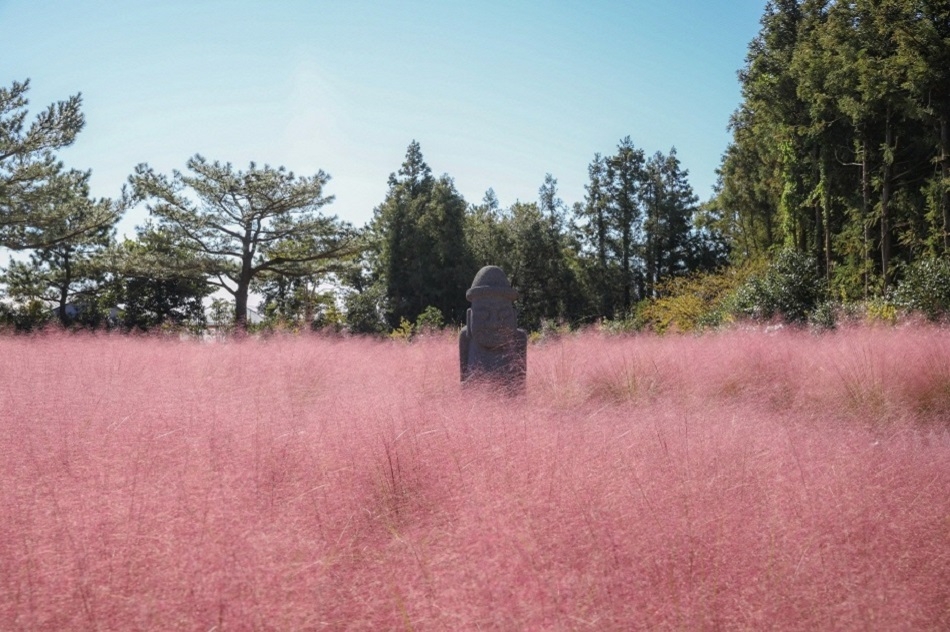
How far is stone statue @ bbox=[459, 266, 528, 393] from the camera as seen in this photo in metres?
6.15

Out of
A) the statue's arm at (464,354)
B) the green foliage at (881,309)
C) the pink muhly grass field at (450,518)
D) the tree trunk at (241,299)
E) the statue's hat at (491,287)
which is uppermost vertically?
the tree trunk at (241,299)

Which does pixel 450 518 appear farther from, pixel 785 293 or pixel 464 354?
pixel 785 293

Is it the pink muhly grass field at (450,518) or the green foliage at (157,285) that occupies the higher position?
the green foliage at (157,285)

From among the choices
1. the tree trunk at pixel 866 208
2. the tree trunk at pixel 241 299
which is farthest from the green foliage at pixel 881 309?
the tree trunk at pixel 241 299

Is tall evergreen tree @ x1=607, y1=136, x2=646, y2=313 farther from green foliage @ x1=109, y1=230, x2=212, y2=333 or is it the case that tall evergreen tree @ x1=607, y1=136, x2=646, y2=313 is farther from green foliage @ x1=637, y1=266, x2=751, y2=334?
green foliage @ x1=109, y1=230, x2=212, y2=333

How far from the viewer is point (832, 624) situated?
177cm

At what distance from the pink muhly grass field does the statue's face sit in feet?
6.27

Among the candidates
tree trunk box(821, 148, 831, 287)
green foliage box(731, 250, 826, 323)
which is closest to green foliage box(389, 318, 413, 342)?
green foliage box(731, 250, 826, 323)

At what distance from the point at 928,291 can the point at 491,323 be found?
28.9 ft

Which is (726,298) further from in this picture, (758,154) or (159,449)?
(159,449)

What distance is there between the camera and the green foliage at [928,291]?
10539mm

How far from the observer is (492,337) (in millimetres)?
6195

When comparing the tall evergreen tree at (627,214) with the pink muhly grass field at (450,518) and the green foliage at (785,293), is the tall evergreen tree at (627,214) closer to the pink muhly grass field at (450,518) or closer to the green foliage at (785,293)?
the green foliage at (785,293)

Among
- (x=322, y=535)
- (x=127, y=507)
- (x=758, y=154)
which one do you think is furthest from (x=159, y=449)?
(x=758, y=154)
